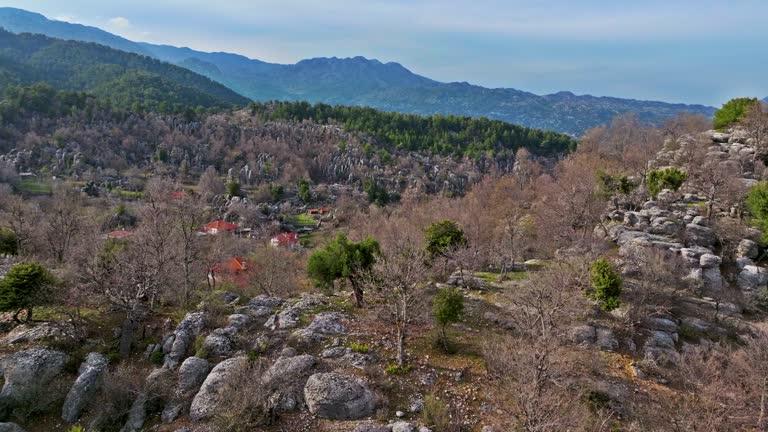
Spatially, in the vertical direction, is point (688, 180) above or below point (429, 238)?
above

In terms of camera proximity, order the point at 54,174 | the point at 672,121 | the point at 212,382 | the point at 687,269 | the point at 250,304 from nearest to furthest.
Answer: the point at 212,382 < the point at 250,304 < the point at 687,269 < the point at 672,121 < the point at 54,174

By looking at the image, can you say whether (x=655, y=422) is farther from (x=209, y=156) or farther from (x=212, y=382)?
(x=209, y=156)

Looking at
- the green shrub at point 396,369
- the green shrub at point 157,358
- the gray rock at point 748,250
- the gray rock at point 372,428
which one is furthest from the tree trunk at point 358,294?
the gray rock at point 748,250

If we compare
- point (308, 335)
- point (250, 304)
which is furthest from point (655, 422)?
point (250, 304)

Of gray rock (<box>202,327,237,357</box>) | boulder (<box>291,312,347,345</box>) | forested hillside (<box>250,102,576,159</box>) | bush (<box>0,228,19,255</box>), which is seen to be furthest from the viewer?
forested hillside (<box>250,102,576,159</box>)

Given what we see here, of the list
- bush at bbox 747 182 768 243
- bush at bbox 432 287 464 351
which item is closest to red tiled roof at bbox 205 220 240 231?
bush at bbox 432 287 464 351

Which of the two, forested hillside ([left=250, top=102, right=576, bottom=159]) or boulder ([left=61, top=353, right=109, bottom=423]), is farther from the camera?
forested hillside ([left=250, top=102, right=576, bottom=159])

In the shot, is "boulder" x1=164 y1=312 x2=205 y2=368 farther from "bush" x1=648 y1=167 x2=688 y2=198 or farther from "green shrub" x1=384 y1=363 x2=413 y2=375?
"bush" x1=648 y1=167 x2=688 y2=198
